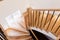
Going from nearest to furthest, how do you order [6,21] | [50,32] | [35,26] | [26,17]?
[50,32], [35,26], [6,21], [26,17]

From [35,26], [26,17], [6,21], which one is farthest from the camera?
[26,17]

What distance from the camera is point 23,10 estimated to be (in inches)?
183

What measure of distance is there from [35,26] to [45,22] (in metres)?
0.33

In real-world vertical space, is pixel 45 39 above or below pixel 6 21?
below

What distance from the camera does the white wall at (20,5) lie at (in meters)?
3.90

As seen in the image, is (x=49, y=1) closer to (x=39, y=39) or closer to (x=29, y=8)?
(x=29, y=8)

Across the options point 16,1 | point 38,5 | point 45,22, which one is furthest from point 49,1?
point 16,1

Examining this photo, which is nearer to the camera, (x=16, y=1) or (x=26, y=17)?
(x=16, y=1)

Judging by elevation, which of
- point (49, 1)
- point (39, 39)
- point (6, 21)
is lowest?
point (39, 39)

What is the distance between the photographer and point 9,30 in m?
4.30

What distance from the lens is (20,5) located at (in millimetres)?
4359

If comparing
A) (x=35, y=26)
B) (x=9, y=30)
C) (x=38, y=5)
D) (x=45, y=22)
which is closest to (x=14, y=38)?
(x=9, y=30)

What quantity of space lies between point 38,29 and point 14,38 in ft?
2.66

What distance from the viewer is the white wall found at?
12.8 ft
